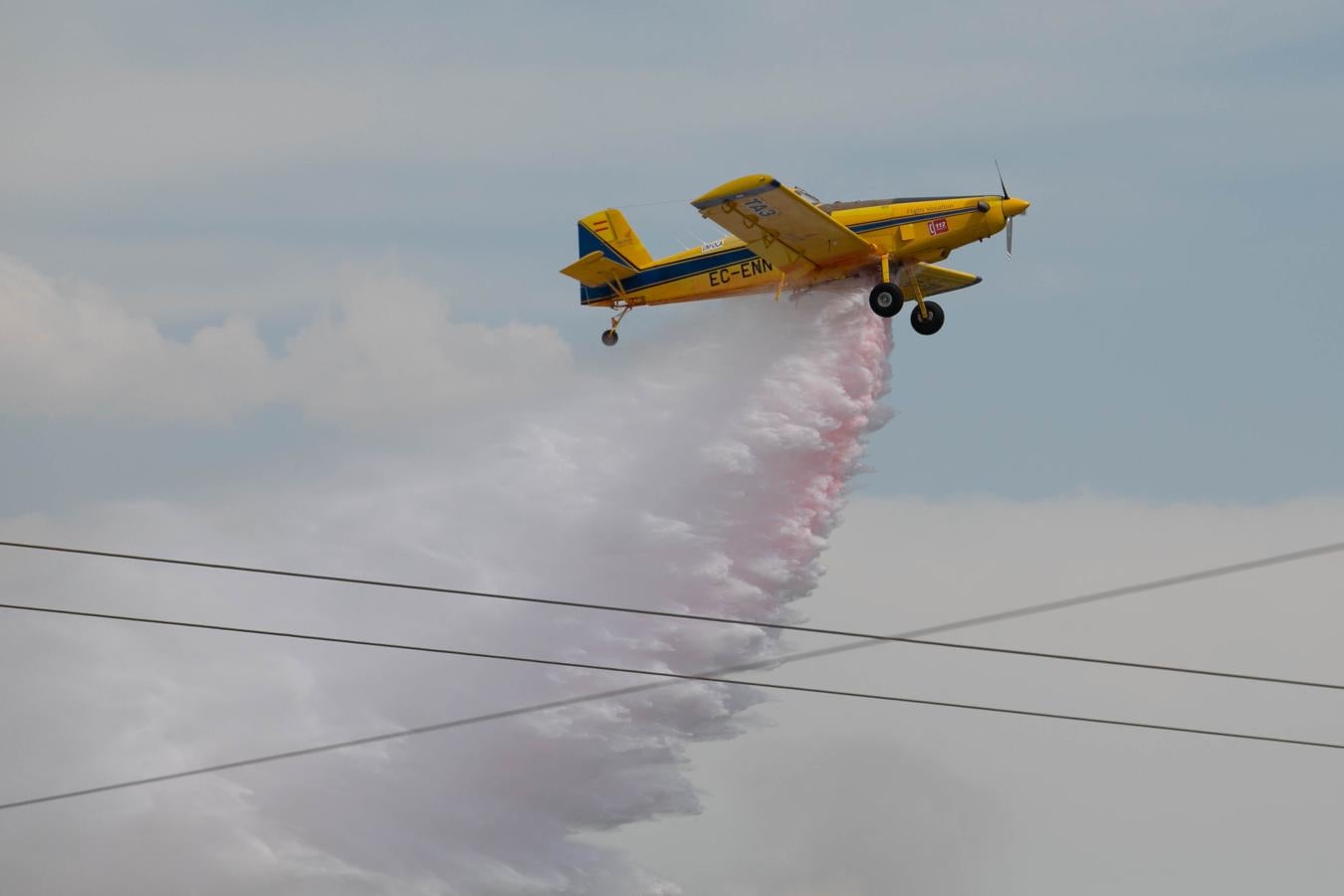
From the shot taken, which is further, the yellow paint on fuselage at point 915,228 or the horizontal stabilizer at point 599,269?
the horizontal stabilizer at point 599,269

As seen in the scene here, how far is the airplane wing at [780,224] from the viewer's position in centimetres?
3284

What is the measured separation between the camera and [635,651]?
3369 centimetres

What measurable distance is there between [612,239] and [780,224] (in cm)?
527

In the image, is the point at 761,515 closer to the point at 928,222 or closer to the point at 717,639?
the point at 717,639

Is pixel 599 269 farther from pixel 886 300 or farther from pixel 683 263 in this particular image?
pixel 886 300

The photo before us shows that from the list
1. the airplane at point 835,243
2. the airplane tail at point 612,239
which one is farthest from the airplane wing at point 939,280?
the airplane tail at point 612,239

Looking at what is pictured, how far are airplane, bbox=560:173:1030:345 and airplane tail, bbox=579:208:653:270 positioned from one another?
1.28 metres

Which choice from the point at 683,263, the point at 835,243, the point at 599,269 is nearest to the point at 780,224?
the point at 835,243

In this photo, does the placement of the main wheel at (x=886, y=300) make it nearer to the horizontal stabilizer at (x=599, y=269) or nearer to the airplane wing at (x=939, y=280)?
the airplane wing at (x=939, y=280)

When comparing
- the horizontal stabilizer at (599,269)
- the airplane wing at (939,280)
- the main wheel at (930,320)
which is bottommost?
the main wheel at (930,320)

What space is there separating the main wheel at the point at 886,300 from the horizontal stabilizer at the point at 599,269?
214 inches

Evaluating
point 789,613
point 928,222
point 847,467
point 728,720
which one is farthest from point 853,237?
point 728,720

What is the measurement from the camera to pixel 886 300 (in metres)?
33.9

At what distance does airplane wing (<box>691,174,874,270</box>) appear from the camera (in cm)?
3284
